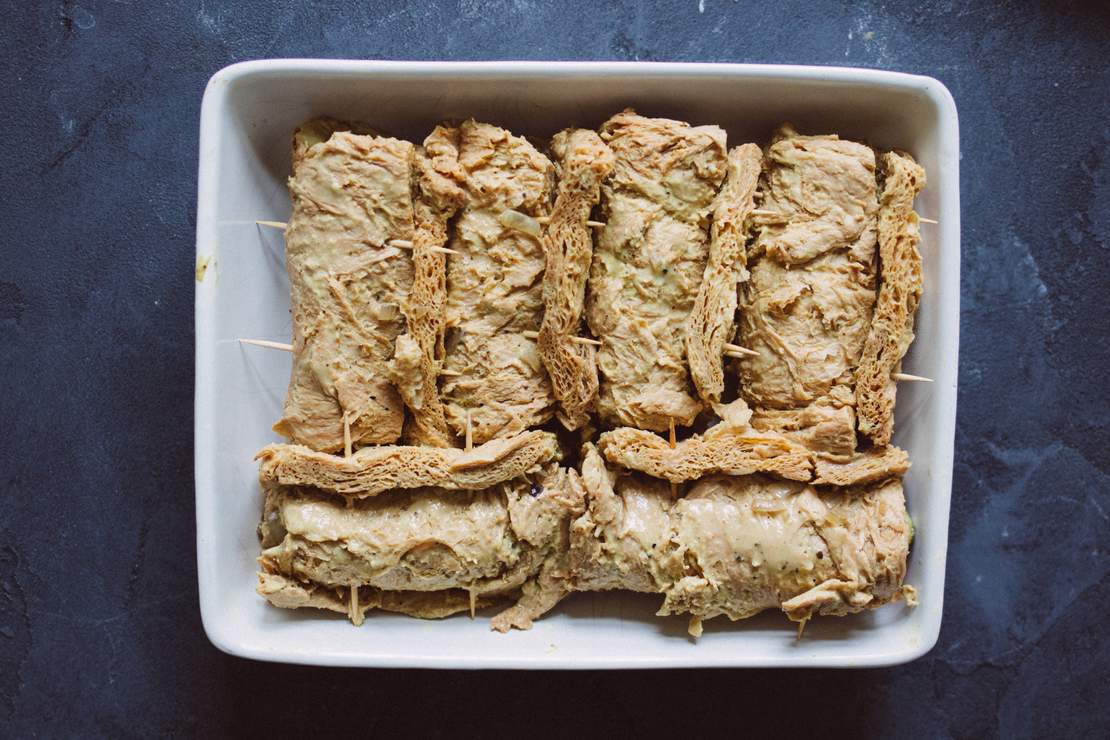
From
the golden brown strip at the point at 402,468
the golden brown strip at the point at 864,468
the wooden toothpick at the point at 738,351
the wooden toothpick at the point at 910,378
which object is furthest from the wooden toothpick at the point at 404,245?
the wooden toothpick at the point at 910,378

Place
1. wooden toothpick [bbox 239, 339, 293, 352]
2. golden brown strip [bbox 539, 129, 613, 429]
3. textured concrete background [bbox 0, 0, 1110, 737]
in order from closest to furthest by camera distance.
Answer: golden brown strip [bbox 539, 129, 613, 429] → wooden toothpick [bbox 239, 339, 293, 352] → textured concrete background [bbox 0, 0, 1110, 737]

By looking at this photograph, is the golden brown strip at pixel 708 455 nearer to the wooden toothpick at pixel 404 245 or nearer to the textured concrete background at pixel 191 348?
the wooden toothpick at pixel 404 245

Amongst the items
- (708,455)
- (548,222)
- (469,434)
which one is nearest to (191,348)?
(469,434)

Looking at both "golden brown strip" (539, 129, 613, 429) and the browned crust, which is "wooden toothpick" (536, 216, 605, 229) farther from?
the browned crust

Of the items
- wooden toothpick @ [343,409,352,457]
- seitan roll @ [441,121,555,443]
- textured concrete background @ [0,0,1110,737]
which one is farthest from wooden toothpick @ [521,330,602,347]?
textured concrete background @ [0,0,1110,737]

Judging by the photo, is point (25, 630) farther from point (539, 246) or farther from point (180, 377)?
point (539, 246)

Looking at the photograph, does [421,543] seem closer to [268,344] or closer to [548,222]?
[268,344]

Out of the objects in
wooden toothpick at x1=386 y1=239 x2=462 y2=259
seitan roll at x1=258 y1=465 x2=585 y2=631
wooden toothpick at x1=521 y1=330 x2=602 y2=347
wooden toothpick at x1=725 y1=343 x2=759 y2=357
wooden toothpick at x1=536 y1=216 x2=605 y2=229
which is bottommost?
seitan roll at x1=258 y1=465 x2=585 y2=631

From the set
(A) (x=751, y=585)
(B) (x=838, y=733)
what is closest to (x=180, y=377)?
(A) (x=751, y=585)
